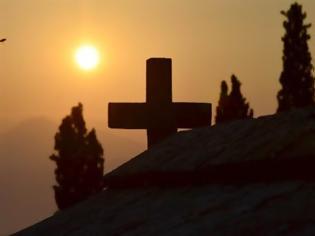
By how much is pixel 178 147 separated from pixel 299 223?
3.09 m

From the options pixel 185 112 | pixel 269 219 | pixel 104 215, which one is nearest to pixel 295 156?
pixel 269 219

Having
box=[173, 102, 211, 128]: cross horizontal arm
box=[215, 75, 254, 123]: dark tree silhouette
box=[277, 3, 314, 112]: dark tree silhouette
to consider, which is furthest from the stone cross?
box=[215, 75, 254, 123]: dark tree silhouette

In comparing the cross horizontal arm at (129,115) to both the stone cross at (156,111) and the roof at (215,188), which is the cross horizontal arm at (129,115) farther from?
the roof at (215,188)

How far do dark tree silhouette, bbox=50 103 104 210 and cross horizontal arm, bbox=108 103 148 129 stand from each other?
27.2 m

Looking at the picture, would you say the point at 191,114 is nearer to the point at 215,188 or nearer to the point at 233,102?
the point at 215,188

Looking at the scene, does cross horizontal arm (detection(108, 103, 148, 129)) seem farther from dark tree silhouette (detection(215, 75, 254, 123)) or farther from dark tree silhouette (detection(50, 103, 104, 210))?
dark tree silhouette (detection(50, 103, 104, 210))

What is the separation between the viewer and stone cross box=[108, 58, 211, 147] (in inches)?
338

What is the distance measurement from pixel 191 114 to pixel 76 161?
96.4 feet

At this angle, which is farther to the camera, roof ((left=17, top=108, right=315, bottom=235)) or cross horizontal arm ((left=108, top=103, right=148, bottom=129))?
cross horizontal arm ((left=108, top=103, right=148, bottom=129))

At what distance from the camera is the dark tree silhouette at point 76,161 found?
120 feet

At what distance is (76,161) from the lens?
37875 mm

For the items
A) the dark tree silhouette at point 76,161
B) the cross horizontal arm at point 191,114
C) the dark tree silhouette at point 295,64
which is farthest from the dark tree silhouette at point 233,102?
the cross horizontal arm at point 191,114

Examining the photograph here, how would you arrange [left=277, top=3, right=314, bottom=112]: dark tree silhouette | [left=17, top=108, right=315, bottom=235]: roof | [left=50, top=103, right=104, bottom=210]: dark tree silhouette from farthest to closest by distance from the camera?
[left=50, top=103, right=104, bottom=210]: dark tree silhouette < [left=277, top=3, right=314, bottom=112]: dark tree silhouette < [left=17, top=108, right=315, bottom=235]: roof

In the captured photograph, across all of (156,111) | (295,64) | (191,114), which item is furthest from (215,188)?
(295,64)
